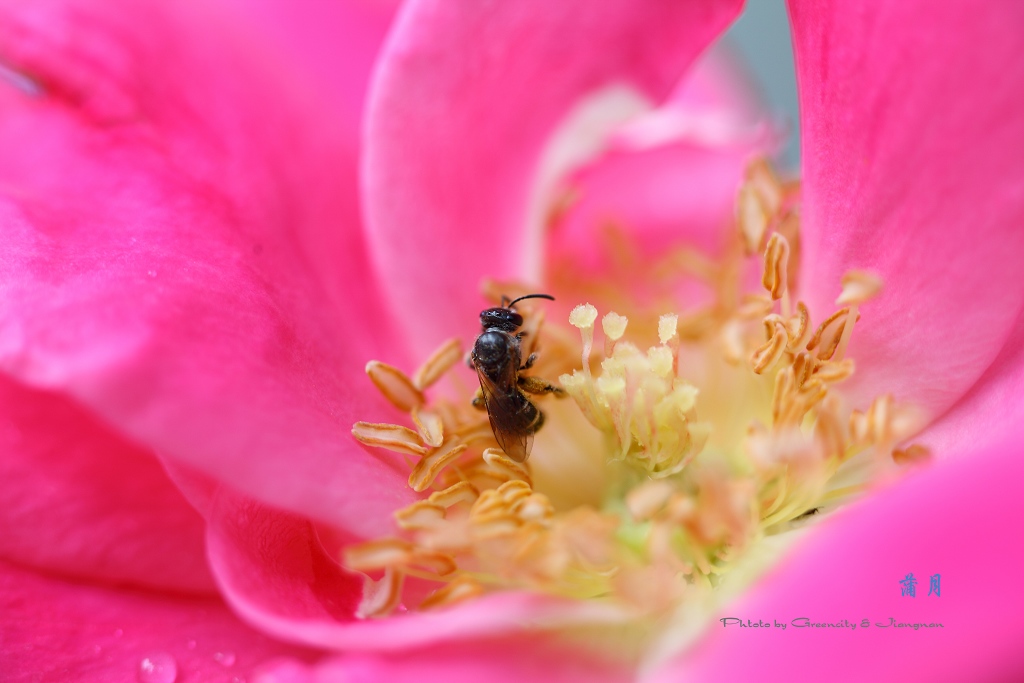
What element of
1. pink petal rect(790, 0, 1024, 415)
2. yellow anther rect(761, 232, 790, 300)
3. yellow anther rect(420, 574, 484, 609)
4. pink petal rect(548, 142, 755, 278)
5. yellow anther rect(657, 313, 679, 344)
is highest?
pink petal rect(548, 142, 755, 278)

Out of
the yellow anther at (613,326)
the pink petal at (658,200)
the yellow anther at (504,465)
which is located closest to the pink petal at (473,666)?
the yellow anther at (504,465)

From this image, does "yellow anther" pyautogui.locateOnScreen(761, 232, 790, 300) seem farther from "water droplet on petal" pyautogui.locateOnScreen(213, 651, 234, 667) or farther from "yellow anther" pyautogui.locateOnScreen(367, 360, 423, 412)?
"water droplet on petal" pyautogui.locateOnScreen(213, 651, 234, 667)

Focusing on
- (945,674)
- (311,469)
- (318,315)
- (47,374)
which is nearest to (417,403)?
(318,315)

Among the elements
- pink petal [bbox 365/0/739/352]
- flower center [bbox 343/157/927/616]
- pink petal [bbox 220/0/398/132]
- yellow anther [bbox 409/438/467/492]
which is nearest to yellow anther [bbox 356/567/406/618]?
flower center [bbox 343/157/927/616]

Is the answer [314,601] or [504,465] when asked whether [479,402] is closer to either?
[504,465]

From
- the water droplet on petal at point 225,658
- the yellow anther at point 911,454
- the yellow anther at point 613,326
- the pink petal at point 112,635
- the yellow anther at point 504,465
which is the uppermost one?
the yellow anther at point 911,454

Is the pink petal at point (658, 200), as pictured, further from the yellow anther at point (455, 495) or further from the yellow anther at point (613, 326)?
the yellow anther at point (455, 495)

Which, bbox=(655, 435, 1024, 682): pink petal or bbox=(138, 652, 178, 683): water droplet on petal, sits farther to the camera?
bbox=(138, 652, 178, 683): water droplet on petal

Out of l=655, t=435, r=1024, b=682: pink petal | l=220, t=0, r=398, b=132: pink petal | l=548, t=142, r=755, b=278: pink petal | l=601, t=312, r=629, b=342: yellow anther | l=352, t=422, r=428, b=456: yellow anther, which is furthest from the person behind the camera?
l=548, t=142, r=755, b=278: pink petal
